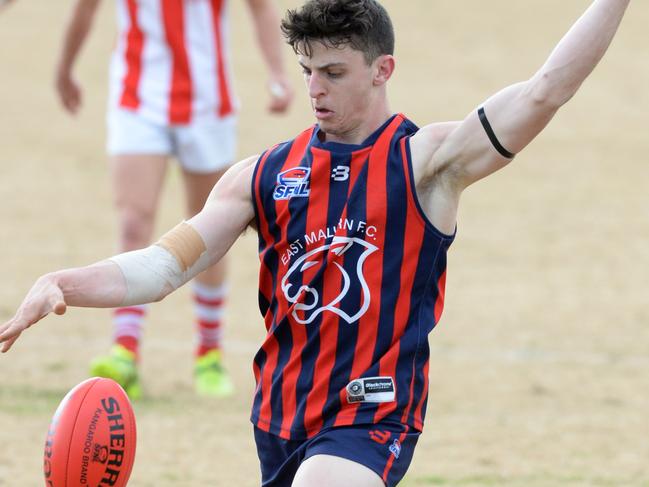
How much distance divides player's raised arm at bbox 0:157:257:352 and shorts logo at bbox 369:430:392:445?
0.72 m

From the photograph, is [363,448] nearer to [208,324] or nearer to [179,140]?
[208,324]

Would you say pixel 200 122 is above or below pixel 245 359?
→ above

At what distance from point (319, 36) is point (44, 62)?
1632 cm

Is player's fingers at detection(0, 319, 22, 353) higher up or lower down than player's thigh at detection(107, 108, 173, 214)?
lower down

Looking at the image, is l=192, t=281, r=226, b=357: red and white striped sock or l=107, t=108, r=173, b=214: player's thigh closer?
l=107, t=108, r=173, b=214: player's thigh

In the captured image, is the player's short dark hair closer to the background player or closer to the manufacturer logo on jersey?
the manufacturer logo on jersey

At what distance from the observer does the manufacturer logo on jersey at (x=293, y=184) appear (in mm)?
3938

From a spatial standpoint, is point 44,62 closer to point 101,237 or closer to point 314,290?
point 101,237

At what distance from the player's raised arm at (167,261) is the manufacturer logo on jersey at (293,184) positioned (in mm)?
110

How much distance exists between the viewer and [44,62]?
19.5 metres

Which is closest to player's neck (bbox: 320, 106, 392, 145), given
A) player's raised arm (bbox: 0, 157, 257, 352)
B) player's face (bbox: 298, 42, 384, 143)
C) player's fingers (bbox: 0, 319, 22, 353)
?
player's face (bbox: 298, 42, 384, 143)

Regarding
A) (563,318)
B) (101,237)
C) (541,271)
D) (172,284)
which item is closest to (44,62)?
(101,237)

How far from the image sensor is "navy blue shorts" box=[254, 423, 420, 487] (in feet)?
12.2

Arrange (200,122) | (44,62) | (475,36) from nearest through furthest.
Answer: (200,122) < (44,62) < (475,36)
